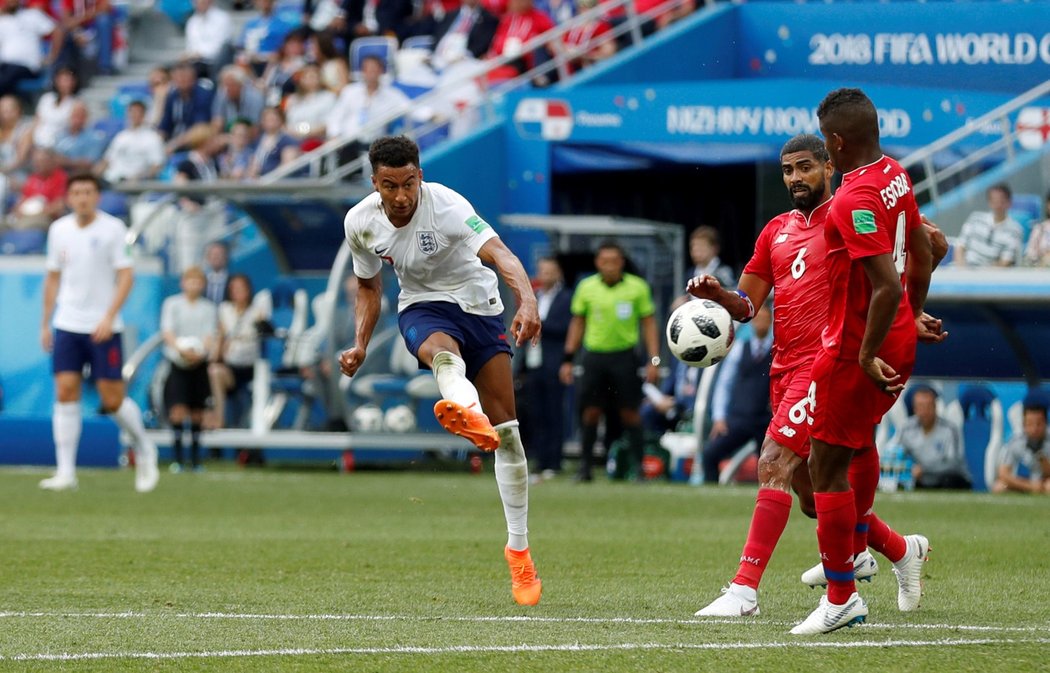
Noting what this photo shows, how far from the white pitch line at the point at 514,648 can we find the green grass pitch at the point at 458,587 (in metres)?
0.01

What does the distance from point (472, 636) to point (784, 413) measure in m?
1.74

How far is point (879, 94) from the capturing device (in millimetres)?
19703

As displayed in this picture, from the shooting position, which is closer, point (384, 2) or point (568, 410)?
point (568, 410)

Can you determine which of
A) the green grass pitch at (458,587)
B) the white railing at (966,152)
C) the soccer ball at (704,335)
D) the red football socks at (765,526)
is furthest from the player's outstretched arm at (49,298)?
the red football socks at (765,526)

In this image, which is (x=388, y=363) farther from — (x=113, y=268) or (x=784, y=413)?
(x=784, y=413)

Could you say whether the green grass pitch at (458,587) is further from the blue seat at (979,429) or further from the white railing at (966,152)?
the white railing at (966,152)

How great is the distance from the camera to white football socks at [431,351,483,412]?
767 centimetres

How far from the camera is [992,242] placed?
57.1 feet

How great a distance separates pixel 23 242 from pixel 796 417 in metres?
16.8

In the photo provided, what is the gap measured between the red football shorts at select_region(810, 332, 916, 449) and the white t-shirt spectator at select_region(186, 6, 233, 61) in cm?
2038

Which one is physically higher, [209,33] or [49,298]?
[209,33]

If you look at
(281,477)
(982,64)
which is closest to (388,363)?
(281,477)

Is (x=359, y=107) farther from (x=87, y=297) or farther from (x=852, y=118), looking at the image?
(x=852, y=118)

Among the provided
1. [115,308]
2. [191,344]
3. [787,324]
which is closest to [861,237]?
[787,324]
